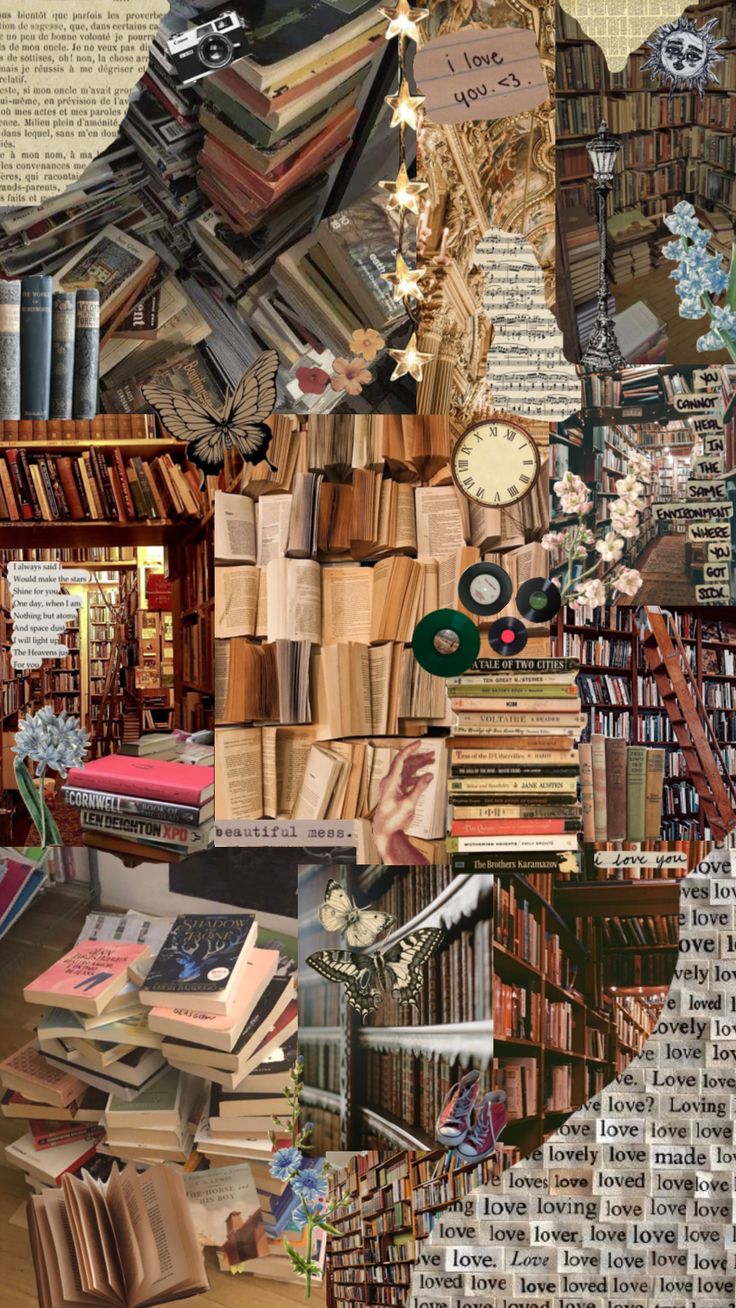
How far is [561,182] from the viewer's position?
2.73m

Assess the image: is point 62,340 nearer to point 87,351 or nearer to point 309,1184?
point 87,351

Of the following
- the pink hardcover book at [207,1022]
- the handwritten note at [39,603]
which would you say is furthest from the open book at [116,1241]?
the handwritten note at [39,603]

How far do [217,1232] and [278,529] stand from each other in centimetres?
179

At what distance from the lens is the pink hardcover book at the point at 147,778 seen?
269cm

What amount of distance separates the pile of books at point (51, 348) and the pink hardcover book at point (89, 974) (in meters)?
1.36

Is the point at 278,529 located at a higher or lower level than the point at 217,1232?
higher

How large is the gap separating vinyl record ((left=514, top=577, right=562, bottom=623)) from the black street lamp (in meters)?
0.57

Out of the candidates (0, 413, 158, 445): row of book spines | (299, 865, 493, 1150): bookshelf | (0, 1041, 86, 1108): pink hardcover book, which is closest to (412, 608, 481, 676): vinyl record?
(299, 865, 493, 1150): bookshelf

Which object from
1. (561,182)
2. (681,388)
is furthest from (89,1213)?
(561,182)

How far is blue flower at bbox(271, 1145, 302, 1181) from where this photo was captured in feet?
8.91

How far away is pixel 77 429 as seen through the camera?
2703 mm

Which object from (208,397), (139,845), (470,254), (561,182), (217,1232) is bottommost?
(217,1232)

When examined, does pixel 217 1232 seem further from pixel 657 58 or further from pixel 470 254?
pixel 657 58

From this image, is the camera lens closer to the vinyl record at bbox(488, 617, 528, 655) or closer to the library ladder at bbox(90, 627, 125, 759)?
the library ladder at bbox(90, 627, 125, 759)
